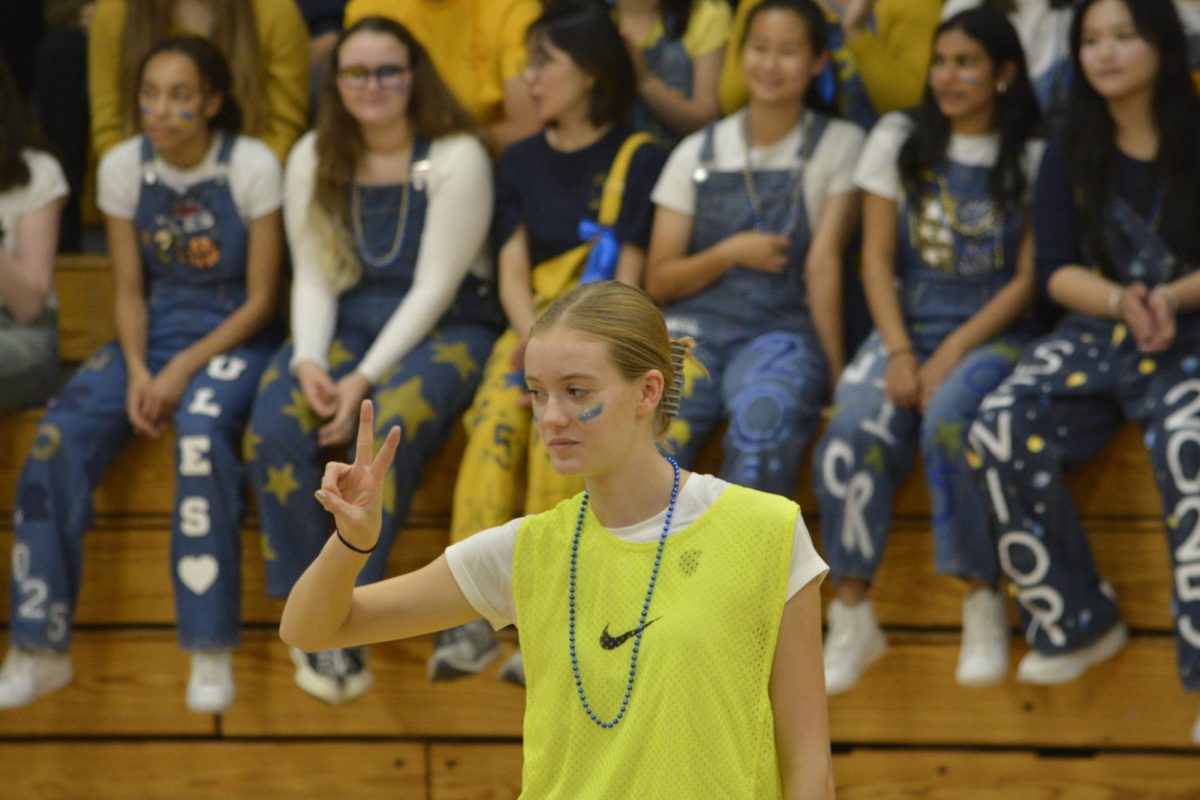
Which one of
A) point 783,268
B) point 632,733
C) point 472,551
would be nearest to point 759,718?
point 632,733

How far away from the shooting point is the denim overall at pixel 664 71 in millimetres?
3910

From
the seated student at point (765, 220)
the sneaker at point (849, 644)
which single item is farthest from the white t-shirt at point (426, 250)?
the sneaker at point (849, 644)

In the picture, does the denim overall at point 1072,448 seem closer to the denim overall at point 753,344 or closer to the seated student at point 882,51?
the denim overall at point 753,344

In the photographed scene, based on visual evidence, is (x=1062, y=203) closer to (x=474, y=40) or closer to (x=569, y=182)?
(x=569, y=182)

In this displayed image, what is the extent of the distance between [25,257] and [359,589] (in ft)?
7.26

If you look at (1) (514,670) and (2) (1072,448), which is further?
(1) (514,670)

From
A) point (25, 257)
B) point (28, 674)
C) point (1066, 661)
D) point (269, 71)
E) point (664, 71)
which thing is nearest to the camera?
point (1066, 661)

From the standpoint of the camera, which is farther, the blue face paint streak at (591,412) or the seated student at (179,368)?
the seated student at (179,368)

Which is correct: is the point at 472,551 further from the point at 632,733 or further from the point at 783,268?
the point at 783,268

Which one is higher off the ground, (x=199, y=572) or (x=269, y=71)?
(x=269, y=71)

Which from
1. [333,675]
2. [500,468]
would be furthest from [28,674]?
[500,468]

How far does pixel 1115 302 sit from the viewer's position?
10.6 feet

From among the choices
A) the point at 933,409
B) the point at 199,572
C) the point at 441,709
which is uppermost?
the point at 933,409

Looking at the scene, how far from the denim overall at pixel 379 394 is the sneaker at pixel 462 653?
195 mm
